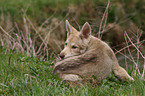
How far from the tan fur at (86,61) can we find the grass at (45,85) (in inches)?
7.1

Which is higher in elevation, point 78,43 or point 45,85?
point 78,43

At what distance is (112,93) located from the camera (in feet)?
12.1

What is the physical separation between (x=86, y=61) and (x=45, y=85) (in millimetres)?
899

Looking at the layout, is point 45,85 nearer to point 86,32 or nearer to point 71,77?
point 71,77

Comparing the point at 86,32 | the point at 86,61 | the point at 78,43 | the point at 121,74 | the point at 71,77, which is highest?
the point at 86,32

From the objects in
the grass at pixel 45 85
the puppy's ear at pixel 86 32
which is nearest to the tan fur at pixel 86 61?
the puppy's ear at pixel 86 32

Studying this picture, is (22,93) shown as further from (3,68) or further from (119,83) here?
(119,83)

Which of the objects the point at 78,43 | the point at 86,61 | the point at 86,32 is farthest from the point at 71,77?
the point at 86,32

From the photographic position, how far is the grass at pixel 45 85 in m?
3.69

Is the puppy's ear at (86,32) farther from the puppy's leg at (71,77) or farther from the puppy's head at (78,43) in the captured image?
the puppy's leg at (71,77)

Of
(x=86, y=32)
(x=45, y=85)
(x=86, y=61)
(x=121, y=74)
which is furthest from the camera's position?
(x=86, y=32)

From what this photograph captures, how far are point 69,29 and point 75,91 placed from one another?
155cm

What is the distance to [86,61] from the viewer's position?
14.1 ft

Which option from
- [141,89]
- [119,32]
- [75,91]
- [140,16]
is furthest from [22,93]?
[140,16]
